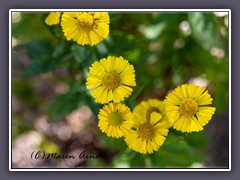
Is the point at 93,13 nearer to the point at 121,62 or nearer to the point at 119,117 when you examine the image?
the point at 121,62

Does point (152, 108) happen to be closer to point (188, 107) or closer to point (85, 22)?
point (188, 107)

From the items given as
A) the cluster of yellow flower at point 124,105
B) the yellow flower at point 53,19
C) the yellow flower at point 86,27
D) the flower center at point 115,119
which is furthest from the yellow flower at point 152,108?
the yellow flower at point 53,19

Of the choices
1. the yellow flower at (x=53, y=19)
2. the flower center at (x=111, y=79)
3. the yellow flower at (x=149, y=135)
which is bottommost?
the yellow flower at (x=149, y=135)

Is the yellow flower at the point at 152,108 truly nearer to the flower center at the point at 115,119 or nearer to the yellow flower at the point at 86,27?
the flower center at the point at 115,119

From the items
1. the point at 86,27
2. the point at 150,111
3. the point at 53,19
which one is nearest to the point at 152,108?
the point at 150,111

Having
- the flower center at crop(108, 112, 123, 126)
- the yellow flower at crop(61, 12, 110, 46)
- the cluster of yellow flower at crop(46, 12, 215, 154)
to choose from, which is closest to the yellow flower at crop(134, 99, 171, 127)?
the cluster of yellow flower at crop(46, 12, 215, 154)
